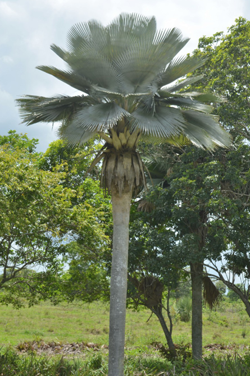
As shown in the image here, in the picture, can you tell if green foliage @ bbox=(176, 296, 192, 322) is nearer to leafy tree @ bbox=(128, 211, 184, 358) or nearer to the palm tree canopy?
leafy tree @ bbox=(128, 211, 184, 358)

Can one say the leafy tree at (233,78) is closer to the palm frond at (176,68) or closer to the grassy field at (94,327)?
the palm frond at (176,68)

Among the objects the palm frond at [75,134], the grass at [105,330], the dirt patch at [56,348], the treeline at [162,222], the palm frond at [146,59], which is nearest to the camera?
the palm frond at [75,134]

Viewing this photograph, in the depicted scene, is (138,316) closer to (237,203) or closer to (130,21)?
(237,203)

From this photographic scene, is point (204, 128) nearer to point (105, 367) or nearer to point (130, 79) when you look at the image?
point (130, 79)

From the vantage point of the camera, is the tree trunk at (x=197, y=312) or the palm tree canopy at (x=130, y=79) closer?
the palm tree canopy at (x=130, y=79)

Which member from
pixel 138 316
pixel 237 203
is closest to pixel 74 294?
pixel 237 203

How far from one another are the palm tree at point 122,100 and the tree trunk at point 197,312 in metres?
5.66

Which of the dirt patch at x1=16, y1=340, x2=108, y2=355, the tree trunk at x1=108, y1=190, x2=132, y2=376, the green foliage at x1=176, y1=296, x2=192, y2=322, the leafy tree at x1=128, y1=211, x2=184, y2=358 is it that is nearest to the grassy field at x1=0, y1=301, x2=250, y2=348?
the green foliage at x1=176, y1=296, x2=192, y2=322

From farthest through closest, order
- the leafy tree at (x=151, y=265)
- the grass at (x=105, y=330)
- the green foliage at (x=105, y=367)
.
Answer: the grass at (x=105, y=330) < the leafy tree at (x=151, y=265) < the green foliage at (x=105, y=367)

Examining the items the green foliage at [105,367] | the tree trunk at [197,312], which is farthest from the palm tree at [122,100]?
the tree trunk at [197,312]

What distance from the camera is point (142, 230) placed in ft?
48.0

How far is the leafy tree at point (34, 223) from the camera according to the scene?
982 cm

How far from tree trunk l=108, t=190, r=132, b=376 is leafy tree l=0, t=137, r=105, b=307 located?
2150 millimetres

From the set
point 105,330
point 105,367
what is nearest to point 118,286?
point 105,367
